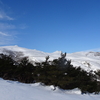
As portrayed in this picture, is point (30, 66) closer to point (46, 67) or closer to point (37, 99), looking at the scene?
point (46, 67)

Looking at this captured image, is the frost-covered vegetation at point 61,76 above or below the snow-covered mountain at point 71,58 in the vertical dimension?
below

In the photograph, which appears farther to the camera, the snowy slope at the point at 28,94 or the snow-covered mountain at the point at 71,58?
the snow-covered mountain at the point at 71,58

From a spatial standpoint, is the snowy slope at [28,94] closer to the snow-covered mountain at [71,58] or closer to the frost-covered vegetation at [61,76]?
the frost-covered vegetation at [61,76]

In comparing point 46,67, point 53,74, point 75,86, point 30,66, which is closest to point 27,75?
point 30,66

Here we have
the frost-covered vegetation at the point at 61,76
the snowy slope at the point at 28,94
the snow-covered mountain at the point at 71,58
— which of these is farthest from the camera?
the snow-covered mountain at the point at 71,58

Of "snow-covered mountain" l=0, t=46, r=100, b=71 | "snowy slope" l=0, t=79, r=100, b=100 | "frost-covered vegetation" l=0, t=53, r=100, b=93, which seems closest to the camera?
"snowy slope" l=0, t=79, r=100, b=100

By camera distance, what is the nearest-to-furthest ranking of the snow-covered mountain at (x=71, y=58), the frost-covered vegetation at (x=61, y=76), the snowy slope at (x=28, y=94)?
the snowy slope at (x=28, y=94)
the frost-covered vegetation at (x=61, y=76)
the snow-covered mountain at (x=71, y=58)

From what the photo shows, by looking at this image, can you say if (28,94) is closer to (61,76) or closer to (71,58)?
(61,76)

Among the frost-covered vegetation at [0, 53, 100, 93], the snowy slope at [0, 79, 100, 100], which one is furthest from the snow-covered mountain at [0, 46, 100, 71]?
the snowy slope at [0, 79, 100, 100]

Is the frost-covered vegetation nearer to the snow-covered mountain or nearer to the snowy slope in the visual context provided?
the snowy slope

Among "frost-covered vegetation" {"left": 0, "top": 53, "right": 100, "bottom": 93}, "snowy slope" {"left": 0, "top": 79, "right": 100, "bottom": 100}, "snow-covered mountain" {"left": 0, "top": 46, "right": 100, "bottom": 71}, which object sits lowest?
"snowy slope" {"left": 0, "top": 79, "right": 100, "bottom": 100}

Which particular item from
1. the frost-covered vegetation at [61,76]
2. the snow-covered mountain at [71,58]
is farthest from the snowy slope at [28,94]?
the snow-covered mountain at [71,58]

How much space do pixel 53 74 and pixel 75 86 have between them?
251 centimetres

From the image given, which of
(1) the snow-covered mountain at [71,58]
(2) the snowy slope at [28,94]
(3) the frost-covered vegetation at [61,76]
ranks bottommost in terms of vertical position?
(2) the snowy slope at [28,94]
